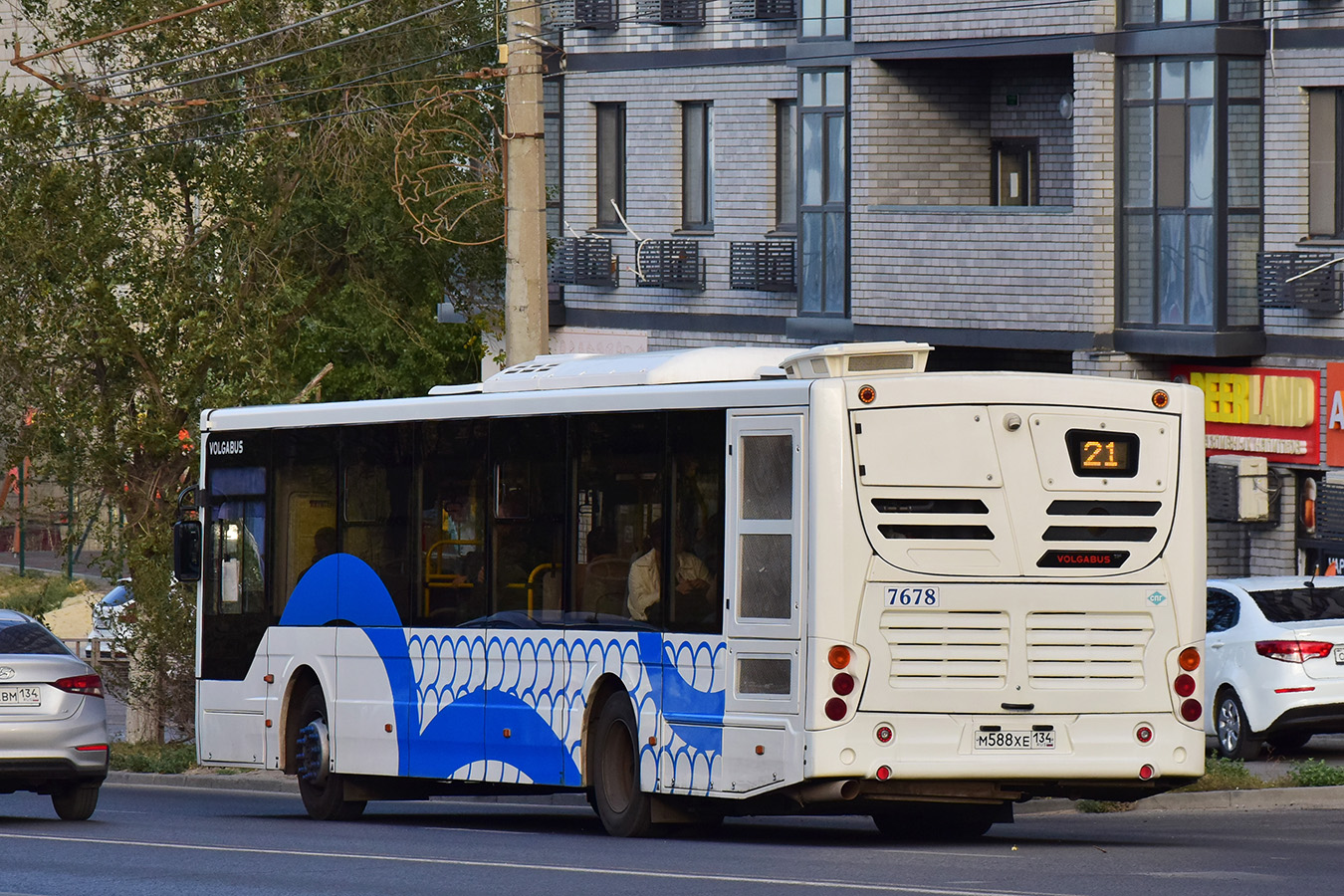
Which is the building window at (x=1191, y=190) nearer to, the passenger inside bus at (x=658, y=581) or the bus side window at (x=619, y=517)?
the bus side window at (x=619, y=517)

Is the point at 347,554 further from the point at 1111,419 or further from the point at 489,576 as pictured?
the point at 1111,419

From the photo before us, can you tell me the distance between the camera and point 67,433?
30031 mm

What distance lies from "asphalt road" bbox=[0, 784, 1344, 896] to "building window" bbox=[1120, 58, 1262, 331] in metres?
10.2

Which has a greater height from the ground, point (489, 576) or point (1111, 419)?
point (1111, 419)

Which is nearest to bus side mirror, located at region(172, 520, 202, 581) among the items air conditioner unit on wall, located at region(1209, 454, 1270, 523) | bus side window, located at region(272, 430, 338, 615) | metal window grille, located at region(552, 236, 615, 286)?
bus side window, located at region(272, 430, 338, 615)

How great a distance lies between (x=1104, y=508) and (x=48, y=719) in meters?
7.64

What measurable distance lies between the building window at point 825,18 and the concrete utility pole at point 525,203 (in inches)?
393

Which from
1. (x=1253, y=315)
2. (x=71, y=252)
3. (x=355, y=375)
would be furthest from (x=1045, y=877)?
(x=355, y=375)

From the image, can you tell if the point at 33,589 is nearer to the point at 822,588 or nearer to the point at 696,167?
the point at 696,167

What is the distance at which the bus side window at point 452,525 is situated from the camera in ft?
55.4

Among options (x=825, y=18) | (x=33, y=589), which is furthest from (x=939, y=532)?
(x=33, y=589)

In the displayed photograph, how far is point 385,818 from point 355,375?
1489cm

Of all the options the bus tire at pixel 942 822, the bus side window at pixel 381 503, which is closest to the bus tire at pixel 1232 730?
the bus tire at pixel 942 822

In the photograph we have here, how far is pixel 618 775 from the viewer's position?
1564 cm
